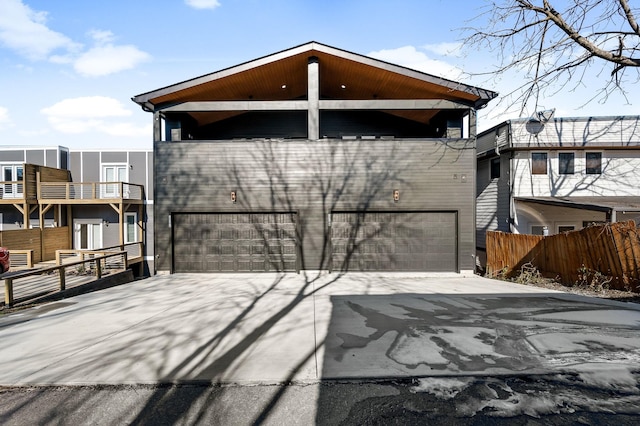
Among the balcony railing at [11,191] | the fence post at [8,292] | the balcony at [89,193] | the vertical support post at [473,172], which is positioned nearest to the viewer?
the fence post at [8,292]

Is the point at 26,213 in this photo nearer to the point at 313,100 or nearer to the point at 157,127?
the point at 157,127

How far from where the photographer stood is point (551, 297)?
7461 millimetres

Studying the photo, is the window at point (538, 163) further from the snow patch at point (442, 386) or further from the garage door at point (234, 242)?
the snow patch at point (442, 386)

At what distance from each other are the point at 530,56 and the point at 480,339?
713cm

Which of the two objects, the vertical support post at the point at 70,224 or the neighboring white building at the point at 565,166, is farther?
the vertical support post at the point at 70,224

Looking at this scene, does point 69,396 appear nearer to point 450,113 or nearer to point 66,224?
point 450,113

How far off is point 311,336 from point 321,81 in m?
10.5

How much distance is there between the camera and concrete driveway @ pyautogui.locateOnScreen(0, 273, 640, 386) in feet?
12.0

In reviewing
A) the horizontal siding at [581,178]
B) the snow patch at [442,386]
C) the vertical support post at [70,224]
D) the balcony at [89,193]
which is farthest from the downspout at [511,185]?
the vertical support post at [70,224]

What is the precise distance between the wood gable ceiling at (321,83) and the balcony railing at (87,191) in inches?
235

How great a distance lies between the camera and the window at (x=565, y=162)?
14.1m

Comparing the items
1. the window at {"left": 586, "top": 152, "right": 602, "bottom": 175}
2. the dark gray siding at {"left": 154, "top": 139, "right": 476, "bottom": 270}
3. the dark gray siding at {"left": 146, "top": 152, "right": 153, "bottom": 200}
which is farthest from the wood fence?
the window at {"left": 586, "top": 152, "right": 602, "bottom": 175}

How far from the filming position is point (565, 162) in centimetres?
1411

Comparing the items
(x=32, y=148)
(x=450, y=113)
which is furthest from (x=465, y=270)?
(x=32, y=148)
